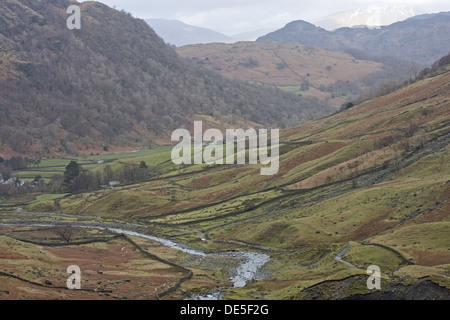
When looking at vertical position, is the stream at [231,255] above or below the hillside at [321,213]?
below

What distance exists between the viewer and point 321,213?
11638cm

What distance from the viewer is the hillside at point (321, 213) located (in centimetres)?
7388

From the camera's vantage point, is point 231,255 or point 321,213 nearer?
point 231,255

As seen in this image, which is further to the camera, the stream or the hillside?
the stream

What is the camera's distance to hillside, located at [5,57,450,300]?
73.9 m

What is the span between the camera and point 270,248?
352ft

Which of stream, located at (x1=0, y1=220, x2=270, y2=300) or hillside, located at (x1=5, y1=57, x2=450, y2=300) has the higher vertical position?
hillside, located at (x1=5, y1=57, x2=450, y2=300)

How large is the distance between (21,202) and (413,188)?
12963 centimetres

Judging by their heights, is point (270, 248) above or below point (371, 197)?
below

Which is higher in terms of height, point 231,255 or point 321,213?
point 321,213

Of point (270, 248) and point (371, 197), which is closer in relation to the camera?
point (270, 248)

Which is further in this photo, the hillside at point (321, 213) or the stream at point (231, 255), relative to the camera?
the stream at point (231, 255)
